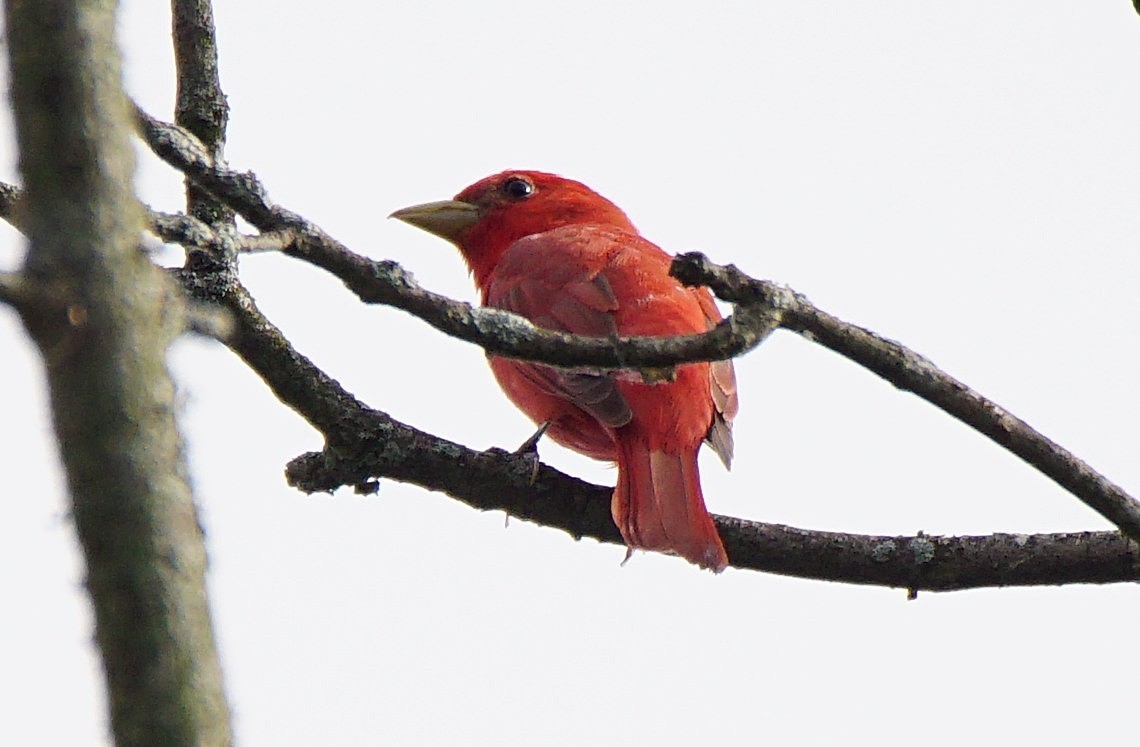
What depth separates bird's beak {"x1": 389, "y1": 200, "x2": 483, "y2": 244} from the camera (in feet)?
24.8

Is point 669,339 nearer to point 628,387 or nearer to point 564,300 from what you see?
point 628,387

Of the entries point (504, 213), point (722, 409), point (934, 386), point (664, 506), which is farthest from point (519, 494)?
point (504, 213)

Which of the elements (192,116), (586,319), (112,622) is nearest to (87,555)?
(112,622)

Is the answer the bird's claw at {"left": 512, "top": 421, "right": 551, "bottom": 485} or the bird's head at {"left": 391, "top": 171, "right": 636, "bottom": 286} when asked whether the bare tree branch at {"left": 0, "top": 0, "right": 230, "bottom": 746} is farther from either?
the bird's head at {"left": 391, "top": 171, "right": 636, "bottom": 286}

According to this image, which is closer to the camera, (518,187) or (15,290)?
(15,290)

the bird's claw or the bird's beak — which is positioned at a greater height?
the bird's beak

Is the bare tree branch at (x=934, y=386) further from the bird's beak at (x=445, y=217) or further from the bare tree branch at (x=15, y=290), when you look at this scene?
the bird's beak at (x=445, y=217)

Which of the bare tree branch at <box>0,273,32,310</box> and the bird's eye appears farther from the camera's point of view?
the bird's eye

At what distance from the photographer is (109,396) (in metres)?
1.37

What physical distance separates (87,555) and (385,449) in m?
3.04

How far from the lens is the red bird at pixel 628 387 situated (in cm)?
482

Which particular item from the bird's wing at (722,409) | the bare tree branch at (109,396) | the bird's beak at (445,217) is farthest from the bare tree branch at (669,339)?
the bird's beak at (445,217)

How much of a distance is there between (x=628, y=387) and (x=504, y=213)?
8.25ft

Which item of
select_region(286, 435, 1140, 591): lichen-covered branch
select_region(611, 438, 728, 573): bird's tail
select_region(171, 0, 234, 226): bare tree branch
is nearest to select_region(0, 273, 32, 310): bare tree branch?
select_region(171, 0, 234, 226): bare tree branch
